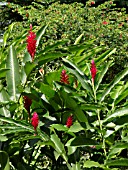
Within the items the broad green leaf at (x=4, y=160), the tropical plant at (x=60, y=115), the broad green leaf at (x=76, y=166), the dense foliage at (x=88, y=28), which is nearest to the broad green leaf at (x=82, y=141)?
the tropical plant at (x=60, y=115)

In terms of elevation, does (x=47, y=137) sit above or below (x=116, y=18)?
below

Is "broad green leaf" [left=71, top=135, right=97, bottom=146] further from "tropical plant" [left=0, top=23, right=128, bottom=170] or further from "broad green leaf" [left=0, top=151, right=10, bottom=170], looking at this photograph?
"broad green leaf" [left=0, top=151, right=10, bottom=170]

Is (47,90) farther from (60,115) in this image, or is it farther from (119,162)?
(119,162)

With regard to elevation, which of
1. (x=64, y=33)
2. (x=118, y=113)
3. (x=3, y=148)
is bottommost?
(x=3, y=148)

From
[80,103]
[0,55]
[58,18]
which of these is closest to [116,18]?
[58,18]

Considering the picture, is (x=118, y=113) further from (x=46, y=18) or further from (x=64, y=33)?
(x=46, y=18)

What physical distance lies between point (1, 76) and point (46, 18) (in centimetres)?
573

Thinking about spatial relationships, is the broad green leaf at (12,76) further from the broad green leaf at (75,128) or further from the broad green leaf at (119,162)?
the broad green leaf at (119,162)

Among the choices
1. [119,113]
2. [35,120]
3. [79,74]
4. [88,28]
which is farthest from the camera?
[88,28]

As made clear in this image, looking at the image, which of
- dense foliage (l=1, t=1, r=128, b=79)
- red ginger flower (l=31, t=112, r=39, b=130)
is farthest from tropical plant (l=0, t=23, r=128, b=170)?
dense foliage (l=1, t=1, r=128, b=79)

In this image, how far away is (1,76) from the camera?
94.1 inches

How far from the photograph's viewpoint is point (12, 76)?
7.55 ft

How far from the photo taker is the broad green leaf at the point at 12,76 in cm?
228

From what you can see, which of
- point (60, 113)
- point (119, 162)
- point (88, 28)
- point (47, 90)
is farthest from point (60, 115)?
point (88, 28)
